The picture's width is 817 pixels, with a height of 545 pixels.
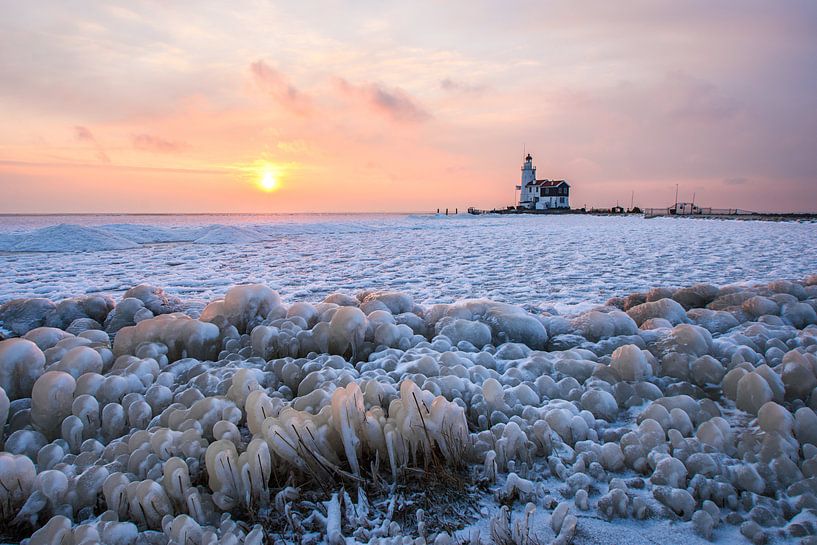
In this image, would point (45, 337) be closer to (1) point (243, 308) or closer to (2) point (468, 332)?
(1) point (243, 308)

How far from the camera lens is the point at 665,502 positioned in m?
1.54

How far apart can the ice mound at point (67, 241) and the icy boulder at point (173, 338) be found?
12.4m

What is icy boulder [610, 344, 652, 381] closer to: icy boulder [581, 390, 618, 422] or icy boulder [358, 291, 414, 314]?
icy boulder [581, 390, 618, 422]

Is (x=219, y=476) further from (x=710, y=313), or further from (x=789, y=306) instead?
(x=789, y=306)

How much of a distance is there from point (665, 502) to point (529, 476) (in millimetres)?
455

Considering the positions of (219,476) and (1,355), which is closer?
(219,476)

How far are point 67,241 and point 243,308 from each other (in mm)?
14197

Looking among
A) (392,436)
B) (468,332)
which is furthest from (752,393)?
(392,436)

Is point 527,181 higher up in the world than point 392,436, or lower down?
higher up

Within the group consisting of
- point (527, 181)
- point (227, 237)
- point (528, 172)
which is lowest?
point (227, 237)

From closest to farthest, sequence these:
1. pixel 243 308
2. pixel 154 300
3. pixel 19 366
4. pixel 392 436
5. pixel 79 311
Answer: pixel 392 436 → pixel 19 366 → pixel 243 308 → pixel 79 311 → pixel 154 300

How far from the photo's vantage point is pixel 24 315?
3928mm

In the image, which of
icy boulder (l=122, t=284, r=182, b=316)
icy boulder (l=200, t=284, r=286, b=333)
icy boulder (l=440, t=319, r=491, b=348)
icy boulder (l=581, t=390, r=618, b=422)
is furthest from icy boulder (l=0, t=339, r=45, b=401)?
icy boulder (l=581, t=390, r=618, b=422)

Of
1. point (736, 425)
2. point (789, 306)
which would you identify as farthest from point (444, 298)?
point (736, 425)
